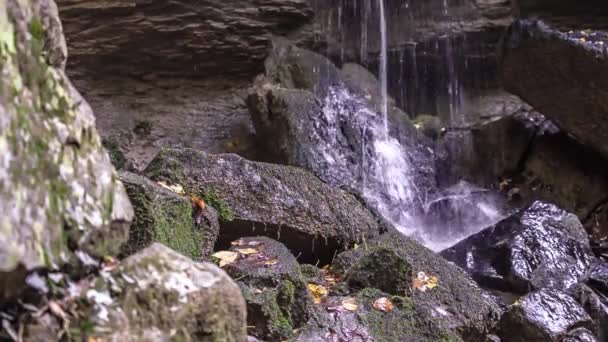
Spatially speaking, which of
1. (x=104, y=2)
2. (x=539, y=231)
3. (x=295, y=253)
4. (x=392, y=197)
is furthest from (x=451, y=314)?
(x=104, y=2)

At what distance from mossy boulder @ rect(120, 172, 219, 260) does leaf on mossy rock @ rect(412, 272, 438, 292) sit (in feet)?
4.11

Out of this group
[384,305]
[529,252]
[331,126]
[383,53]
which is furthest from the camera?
[383,53]

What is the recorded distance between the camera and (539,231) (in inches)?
228

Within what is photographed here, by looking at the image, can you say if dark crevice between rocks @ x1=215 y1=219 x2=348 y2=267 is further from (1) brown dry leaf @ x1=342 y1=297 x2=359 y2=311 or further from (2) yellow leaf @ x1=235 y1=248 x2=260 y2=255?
(1) brown dry leaf @ x1=342 y1=297 x2=359 y2=311

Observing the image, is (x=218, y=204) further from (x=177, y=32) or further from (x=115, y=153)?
(x=177, y=32)

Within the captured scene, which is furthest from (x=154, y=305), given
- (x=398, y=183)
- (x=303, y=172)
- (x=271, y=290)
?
(x=398, y=183)

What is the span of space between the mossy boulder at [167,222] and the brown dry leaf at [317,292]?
59 cm

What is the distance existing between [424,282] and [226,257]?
1.28 meters

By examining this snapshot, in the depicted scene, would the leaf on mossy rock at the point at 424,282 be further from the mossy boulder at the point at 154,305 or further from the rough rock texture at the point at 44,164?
the rough rock texture at the point at 44,164

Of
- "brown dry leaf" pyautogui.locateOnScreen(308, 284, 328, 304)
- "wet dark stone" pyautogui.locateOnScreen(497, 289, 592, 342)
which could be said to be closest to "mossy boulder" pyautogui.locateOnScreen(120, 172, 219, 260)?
"brown dry leaf" pyautogui.locateOnScreen(308, 284, 328, 304)

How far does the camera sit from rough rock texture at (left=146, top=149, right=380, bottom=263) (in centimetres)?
382

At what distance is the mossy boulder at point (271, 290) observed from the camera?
9.02ft

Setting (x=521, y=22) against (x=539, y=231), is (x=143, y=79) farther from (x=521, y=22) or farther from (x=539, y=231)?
(x=539, y=231)

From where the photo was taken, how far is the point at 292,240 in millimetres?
3977
